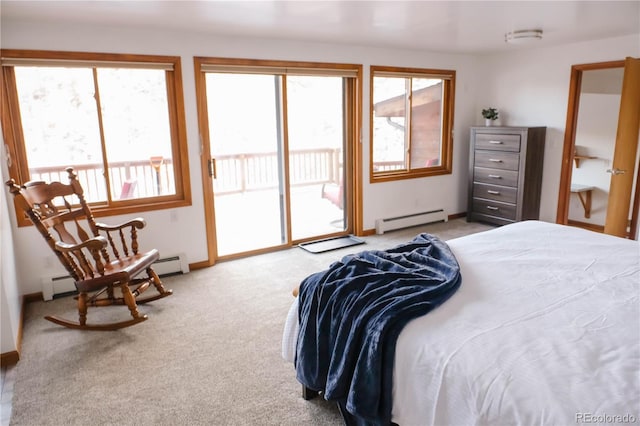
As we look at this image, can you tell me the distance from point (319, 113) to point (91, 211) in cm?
274

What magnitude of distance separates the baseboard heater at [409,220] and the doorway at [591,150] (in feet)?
4.77

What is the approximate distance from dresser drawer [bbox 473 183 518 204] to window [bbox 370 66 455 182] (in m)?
0.51

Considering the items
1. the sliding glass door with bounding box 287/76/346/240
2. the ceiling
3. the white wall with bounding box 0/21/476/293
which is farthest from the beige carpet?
the ceiling

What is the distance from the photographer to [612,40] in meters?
4.52

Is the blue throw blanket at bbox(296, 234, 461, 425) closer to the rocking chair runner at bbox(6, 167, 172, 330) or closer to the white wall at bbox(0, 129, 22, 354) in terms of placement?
the rocking chair runner at bbox(6, 167, 172, 330)

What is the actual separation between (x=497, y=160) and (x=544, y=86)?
1.04m

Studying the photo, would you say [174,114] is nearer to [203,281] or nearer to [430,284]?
[203,281]

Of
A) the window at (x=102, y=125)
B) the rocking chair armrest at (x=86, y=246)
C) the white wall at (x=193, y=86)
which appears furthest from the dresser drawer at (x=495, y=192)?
the rocking chair armrest at (x=86, y=246)

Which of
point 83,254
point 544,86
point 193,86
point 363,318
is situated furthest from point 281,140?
point 544,86

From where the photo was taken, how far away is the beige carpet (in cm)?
213

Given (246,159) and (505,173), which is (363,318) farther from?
(246,159)

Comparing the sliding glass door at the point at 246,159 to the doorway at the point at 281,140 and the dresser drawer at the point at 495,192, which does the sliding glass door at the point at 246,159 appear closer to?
the doorway at the point at 281,140

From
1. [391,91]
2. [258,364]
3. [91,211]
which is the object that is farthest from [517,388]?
[391,91]

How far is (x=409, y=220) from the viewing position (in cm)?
560
